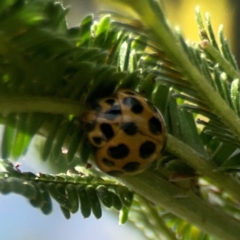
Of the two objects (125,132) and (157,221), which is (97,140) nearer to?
(125,132)

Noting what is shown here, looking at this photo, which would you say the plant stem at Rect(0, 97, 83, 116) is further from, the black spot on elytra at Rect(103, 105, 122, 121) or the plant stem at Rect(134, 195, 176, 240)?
the plant stem at Rect(134, 195, 176, 240)

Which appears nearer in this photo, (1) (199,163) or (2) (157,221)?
(1) (199,163)

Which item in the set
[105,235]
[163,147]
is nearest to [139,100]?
[163,147]

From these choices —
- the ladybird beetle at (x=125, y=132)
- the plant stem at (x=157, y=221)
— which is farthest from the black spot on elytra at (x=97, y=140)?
the plant stem at (x=157, y=221)

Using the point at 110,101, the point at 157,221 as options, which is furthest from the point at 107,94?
the point at 157,221

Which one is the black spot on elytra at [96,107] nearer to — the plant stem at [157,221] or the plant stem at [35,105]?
the plant stem at [35,105]
